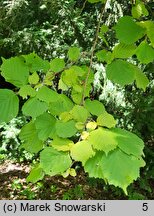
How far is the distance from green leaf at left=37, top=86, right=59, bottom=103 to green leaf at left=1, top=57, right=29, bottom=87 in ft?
0.27

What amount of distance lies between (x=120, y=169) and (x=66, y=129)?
0.23m

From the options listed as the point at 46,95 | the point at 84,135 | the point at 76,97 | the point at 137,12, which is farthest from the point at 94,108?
the point at 137,12

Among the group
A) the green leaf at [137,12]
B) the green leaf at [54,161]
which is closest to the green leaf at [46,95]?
the green leaf at [54,161]

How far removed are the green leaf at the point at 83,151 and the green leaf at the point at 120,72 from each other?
20.6 inches

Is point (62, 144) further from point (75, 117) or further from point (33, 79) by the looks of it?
point (33, 79)

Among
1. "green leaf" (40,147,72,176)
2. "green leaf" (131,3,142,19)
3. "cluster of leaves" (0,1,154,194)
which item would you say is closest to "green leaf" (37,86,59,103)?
"cluster of leaves" (0,1,154,194)

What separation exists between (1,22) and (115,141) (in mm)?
4222

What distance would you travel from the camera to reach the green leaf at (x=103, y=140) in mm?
997

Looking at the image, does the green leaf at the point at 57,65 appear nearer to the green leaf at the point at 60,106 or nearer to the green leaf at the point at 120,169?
the green leaf at the point at 60,106

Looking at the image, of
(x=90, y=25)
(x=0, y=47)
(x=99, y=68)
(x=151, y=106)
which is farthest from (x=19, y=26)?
(x=151, y=106)

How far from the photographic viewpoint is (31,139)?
4.53ft

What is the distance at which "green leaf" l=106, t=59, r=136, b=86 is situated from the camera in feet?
4.84

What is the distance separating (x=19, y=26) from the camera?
5.42 meters

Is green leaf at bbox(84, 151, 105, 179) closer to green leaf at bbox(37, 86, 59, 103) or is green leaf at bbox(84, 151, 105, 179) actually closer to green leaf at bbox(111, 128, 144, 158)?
green leaf at bbox(111, 128, 144, 158)
